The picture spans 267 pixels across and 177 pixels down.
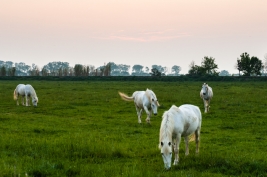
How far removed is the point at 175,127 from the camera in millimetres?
8414

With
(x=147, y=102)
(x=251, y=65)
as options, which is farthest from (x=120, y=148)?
(x=251, y=65)

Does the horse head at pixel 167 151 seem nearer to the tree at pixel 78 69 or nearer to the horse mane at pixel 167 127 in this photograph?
the horse mane at pixel 167 127

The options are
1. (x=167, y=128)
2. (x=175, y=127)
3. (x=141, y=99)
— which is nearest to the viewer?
(x=167, y=128)

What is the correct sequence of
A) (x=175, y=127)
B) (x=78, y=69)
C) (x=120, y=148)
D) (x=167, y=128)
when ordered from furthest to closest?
(x=78, y=69) → (x=120, y=148) → (x=175, y=127) → (x=167, y=128)

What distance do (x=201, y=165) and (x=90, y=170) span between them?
9.04 ft

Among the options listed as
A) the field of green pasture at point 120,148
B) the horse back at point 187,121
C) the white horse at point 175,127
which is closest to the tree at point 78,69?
the field of green pasture at point 120,148

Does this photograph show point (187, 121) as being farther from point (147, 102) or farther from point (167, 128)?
point (147, 102)

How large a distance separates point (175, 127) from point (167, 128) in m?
0.50

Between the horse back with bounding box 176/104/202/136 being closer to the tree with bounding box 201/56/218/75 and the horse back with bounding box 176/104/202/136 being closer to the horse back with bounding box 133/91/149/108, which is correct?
the horse back with bounding box 133/91/149/108

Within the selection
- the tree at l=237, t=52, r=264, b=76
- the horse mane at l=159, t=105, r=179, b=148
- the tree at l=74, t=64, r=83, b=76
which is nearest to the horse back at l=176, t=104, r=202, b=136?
the horse mane at l=159, t=105, r=179, b=148

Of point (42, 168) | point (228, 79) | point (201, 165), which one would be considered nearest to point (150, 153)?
point (201, 165)

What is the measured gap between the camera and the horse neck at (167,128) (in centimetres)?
784

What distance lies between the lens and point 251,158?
348 inches

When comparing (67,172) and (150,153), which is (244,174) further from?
(67,172)
